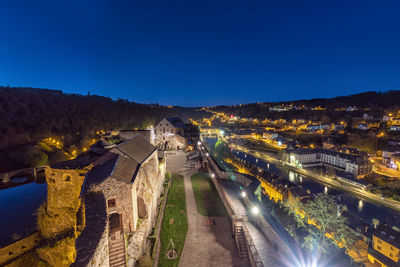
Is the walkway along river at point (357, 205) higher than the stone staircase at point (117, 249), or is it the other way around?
the stone staircase at point (117, 249)

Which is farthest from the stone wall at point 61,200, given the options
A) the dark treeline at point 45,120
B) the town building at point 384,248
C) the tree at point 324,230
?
the dark treeline at point 45,120

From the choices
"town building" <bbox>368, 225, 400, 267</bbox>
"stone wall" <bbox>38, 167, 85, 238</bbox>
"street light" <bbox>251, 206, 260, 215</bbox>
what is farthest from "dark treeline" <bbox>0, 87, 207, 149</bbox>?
"town building" <bbox>368, 225, 400, 267</bbox>

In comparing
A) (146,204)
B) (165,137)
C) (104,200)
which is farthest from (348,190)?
(104,200)

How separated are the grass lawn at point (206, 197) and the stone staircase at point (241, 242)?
2.23m

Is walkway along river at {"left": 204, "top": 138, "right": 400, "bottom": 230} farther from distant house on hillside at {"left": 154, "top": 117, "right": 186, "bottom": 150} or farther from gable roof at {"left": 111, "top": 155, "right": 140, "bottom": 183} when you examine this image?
gable roof at {"left": 111, "top": 155, "right": 140, "bottom": 183}

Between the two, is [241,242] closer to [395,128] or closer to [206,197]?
[206,197]

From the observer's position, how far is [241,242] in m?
10.2

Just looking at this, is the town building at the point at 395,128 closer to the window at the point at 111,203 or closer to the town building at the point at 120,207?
the town building at the point at 120,207

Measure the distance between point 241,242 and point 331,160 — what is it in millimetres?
42580

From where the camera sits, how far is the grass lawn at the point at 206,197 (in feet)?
43.5

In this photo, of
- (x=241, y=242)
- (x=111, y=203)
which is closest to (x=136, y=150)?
(x=111, y=203)

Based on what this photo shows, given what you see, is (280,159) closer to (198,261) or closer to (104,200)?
(198,261)

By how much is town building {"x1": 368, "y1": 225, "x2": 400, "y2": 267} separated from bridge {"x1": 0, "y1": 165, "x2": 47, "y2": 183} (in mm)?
45763

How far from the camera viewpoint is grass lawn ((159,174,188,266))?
385 inches
